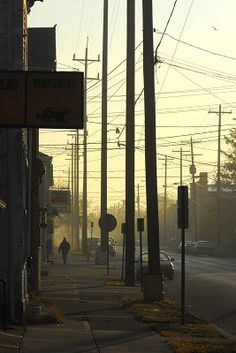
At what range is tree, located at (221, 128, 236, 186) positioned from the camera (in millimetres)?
101338

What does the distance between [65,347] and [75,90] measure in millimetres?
4792

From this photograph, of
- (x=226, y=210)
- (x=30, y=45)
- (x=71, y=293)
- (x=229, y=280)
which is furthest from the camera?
(x=226, y=210)

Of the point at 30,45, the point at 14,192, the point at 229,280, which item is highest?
Answer: the point at 30,45

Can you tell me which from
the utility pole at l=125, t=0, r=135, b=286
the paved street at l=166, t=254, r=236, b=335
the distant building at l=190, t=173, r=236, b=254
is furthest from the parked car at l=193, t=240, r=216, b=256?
the utility pole at l=125, t=0, r=135, b=286

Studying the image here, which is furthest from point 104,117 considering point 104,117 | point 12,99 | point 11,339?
point 12,99

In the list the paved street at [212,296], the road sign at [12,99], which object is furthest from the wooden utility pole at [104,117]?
the road sign at [12,99]

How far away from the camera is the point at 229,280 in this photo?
3878 cm

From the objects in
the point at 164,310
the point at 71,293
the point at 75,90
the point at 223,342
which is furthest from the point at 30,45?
the point at 75,90

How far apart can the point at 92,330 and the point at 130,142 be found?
1448 cm

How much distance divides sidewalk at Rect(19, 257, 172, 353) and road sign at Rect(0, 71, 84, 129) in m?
4.09

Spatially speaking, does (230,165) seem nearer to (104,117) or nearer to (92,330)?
(104,117)

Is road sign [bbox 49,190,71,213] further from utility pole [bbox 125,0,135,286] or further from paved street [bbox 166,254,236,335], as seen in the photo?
utility pole [bbox 125,0,135,286]

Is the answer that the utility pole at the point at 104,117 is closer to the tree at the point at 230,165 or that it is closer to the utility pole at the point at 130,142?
the utility pole at the point at 130,142

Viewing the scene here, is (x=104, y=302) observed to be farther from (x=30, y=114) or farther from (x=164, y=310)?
(x=30, y=114)
